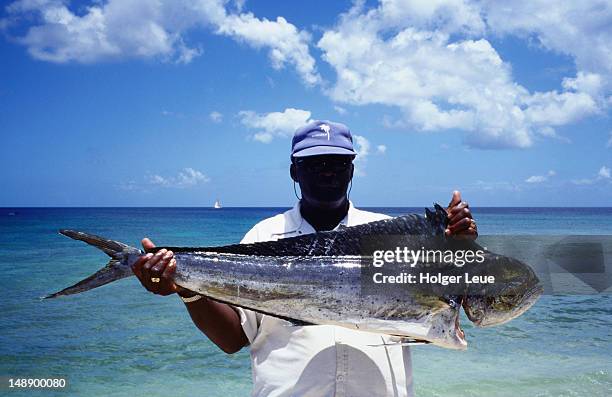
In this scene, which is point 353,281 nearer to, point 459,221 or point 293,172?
point 459,221

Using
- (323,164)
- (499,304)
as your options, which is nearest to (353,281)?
(499,304)

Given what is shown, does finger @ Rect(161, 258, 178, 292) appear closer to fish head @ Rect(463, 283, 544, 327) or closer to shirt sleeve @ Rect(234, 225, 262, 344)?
shirt sleeve @ Rect(234, 225, 262, 344)

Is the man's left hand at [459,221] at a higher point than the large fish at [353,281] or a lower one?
higher

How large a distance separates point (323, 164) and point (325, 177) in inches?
2.9

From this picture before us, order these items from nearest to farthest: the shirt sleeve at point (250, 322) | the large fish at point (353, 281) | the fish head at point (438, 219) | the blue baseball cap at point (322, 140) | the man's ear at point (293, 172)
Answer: the large fish at point (353, 281) < the fish head at point (438, 219) < the shirt sleeve at point (250, 322) < the blue baseball cap at point (322, 140) < the man's ear at point (293, 172)

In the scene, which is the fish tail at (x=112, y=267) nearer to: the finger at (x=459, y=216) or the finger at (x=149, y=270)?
the finger at (x=149, y=270)

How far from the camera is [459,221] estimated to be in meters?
2.56

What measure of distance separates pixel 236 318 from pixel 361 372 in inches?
27.4

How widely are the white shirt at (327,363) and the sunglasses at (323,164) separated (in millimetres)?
863

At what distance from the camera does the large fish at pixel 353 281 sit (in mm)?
2484

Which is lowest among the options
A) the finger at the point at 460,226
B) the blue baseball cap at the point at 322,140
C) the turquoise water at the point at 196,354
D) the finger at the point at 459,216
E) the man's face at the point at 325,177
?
the turquoise water at the point at 196,354

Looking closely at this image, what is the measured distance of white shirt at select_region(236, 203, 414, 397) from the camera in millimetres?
Result: 2566

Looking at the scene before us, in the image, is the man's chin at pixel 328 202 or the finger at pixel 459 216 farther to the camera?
the man's chin at pixel 328 202

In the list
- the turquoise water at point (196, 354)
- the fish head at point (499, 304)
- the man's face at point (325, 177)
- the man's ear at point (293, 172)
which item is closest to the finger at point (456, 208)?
the fish head at point (499, 304)
